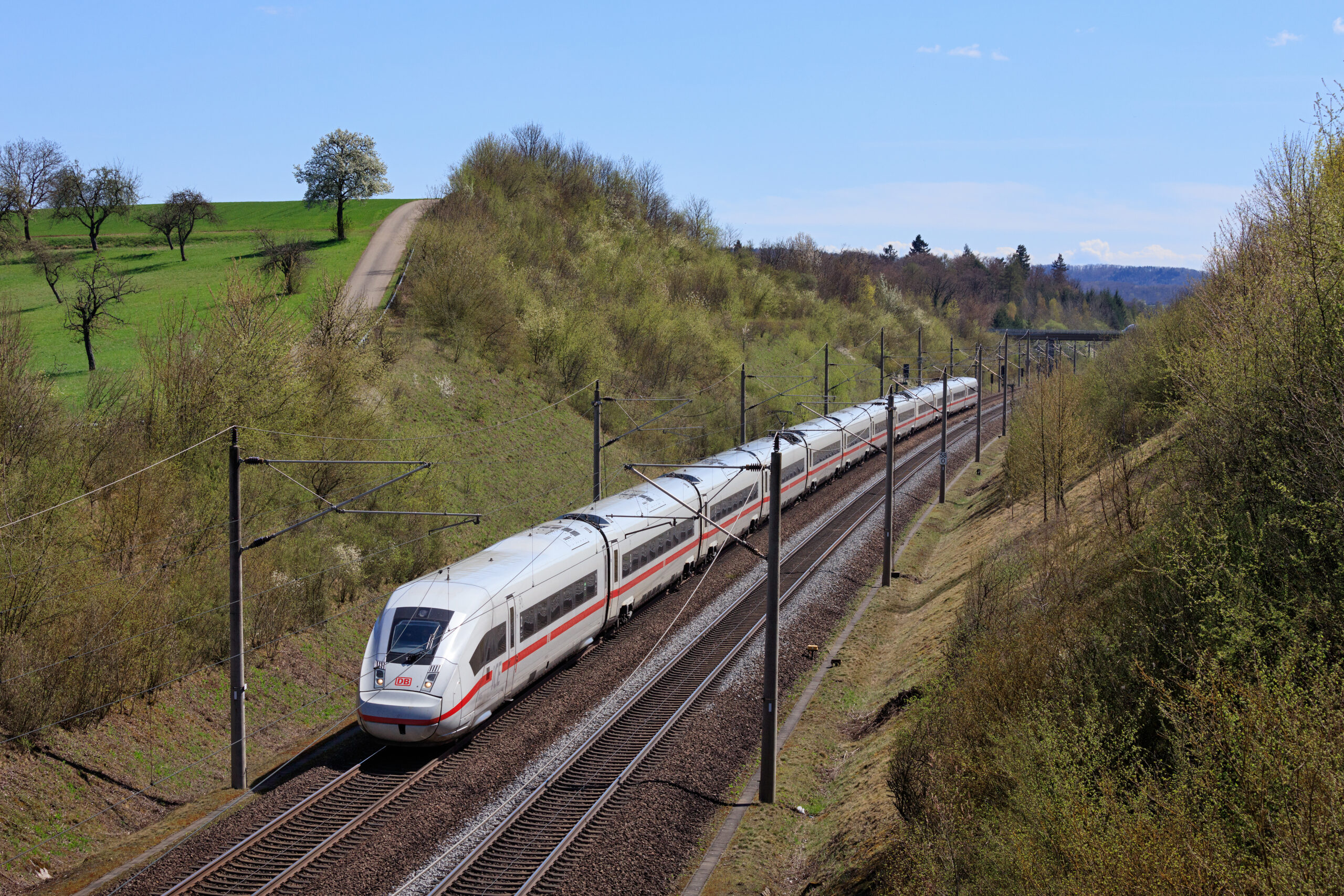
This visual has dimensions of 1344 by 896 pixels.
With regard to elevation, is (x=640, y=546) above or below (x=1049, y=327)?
below

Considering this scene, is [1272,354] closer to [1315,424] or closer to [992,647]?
[1315,424]

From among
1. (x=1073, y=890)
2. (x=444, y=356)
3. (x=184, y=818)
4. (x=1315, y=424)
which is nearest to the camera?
(x=1073, y=890)

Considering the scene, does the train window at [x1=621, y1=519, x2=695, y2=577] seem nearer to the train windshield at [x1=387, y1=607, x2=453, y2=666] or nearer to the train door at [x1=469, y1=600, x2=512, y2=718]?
the train door at [x1=469, y1=600, x2=512, y2=718]

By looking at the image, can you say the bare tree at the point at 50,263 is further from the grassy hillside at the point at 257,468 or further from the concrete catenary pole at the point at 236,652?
the concrete catenary pole at the point at 236,652

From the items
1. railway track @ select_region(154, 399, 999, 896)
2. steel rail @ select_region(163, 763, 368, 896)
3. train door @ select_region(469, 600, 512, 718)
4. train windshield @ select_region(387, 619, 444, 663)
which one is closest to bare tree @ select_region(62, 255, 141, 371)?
train windshield @ select_region(387, 619, 444, 663)

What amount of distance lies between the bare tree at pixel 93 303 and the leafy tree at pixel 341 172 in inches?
509

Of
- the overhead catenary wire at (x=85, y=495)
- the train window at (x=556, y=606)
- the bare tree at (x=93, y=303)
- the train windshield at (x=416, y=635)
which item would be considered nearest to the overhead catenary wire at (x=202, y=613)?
the overhead catenary wire at (x=85, y=495)

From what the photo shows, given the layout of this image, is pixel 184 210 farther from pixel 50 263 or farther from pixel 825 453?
pixel 825 453

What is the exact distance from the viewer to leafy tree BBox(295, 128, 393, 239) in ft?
189

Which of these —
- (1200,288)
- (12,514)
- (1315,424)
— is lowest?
(12,514)

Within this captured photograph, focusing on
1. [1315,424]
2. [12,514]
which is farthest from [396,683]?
[1315,424]

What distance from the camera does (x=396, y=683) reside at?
1566 centimetres

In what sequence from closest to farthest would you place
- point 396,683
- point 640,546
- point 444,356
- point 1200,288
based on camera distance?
point 396,683
point 640,546
point 1200,288
point 444,356

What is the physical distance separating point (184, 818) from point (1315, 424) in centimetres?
1739
